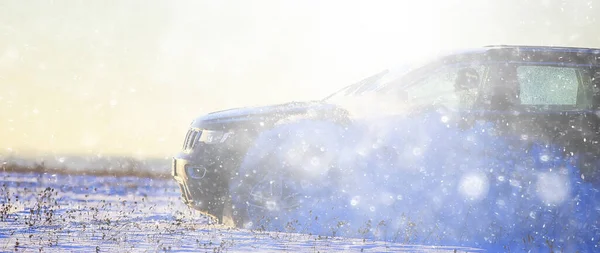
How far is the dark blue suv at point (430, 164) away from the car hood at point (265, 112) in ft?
0.07

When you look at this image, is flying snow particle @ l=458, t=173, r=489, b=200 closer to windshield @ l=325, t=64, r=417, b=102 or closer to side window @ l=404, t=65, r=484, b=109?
side window @ l=404, t=65, r=484, b=109

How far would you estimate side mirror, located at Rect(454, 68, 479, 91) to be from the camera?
6277mm

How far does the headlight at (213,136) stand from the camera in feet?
21.1

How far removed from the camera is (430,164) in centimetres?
615

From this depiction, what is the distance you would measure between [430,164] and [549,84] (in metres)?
1.54

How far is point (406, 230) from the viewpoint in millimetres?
6184

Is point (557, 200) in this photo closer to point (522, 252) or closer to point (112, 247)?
point (522, 252)

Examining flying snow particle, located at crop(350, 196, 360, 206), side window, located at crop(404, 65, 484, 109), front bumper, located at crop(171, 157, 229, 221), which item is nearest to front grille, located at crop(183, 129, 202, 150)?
front bumper, located at crop(171, 157, 229, 221)

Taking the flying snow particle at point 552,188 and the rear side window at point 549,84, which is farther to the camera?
the rear side window at point 549,84

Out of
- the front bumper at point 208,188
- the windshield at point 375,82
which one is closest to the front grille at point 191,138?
the front bumper at point 208,188

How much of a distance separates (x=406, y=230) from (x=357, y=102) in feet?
4.38

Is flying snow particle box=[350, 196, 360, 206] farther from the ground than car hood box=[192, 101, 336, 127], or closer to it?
closer to it

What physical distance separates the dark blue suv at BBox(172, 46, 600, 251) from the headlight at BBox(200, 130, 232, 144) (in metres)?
0.02

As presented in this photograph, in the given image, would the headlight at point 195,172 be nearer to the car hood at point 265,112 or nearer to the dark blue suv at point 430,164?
the dark blue suv at point 430,164
